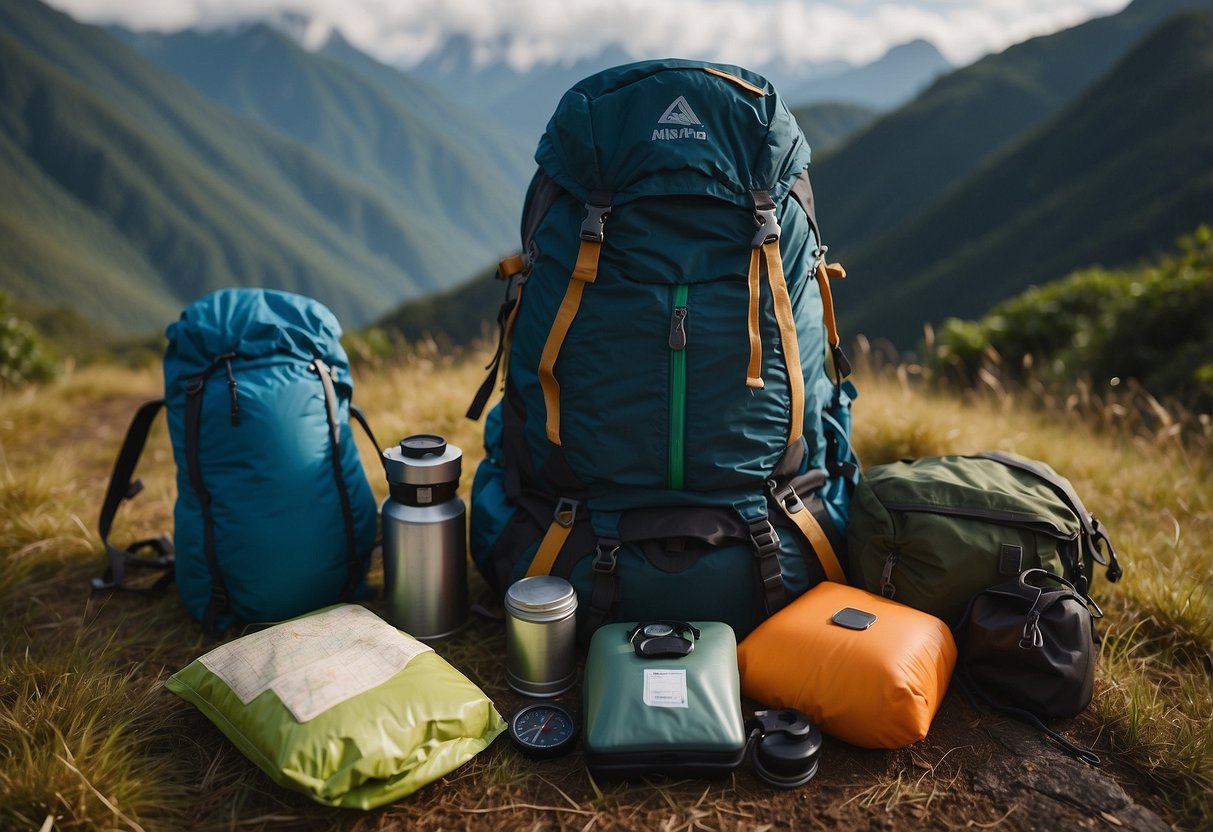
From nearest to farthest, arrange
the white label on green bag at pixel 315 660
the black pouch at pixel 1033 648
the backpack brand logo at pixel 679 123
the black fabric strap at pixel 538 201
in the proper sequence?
the white label on green bag at pixel 315 660 < the black pouch at pixel 1033 648 < the backpack brand logo at pixel 679 123 < the black fabric strap at pixel 538 201

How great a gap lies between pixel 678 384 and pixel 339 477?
4.40 ft

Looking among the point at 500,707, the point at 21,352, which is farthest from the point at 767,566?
the point at 21,352

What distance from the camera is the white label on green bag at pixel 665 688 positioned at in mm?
2268

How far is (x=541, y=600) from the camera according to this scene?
2590mm

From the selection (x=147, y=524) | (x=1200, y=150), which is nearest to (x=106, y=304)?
(x=1200, y=150)

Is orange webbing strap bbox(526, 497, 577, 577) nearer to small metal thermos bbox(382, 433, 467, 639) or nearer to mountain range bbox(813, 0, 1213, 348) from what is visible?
small metal thermos bbox(382, 433, 467, 639)

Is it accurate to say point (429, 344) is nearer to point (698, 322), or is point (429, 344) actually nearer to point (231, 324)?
point (231, 324)

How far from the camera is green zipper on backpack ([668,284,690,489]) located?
8.89ft

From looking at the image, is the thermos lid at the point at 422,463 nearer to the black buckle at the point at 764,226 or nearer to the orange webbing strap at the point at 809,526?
the orange webbing strap at the point at 809,526

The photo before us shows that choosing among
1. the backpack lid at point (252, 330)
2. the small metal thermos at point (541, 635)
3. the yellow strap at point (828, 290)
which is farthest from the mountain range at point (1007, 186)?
the small metal thermos at point (541, 635)

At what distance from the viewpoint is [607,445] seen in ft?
9.19

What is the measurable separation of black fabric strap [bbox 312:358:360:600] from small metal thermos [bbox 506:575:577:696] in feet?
2.54

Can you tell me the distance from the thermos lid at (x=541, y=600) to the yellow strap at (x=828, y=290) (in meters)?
1.44

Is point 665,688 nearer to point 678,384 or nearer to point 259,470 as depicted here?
point 678,384
